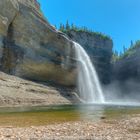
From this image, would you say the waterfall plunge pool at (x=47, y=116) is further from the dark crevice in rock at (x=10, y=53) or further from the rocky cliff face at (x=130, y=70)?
the rocky cliff face at (x=130, y=70)

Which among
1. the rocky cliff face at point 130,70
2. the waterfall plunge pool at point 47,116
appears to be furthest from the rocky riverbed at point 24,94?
the rocky cliff face at point 130,70

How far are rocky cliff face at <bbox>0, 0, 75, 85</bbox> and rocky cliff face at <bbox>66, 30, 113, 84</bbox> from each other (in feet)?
117

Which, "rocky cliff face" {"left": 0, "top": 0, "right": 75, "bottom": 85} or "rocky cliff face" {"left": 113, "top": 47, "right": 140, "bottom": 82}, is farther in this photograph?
"rocky cliff face" {"left": 113, "top": 47, "right": 140, "bottom": 82}

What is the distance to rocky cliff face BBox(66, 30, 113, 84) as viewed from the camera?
101 meters

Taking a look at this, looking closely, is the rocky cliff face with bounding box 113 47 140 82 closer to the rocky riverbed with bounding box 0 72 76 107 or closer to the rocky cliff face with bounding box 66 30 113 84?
the rocky cliff face with bounding box 66 30 113 84

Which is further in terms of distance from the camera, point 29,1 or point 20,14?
point 29,1

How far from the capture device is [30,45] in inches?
2343

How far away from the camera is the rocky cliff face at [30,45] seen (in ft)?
184

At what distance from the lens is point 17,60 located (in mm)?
57438

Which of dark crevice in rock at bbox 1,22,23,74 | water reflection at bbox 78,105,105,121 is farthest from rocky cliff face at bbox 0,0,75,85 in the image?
water reflection at bbox 78,105,105,121

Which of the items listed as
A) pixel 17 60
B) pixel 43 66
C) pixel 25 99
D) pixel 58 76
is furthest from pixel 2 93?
pixel 58 76

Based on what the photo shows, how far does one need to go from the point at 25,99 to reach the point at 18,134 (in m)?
31.7

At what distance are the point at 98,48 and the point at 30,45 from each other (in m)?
56.5

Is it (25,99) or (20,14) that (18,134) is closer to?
(25,99)
